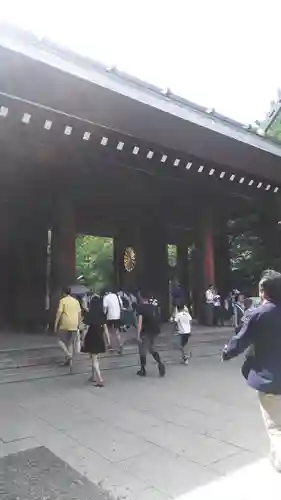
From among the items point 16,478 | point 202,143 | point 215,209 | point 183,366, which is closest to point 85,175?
point 202,143

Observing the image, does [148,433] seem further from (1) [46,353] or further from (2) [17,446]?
(1) [46,353]

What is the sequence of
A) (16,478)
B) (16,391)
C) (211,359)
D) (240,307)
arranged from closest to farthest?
(16,478)
(16,391)
(211,359)
(240,307)

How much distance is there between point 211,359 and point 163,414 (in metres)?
4.31

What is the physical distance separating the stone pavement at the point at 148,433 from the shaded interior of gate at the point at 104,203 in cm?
403

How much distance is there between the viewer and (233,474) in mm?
3170

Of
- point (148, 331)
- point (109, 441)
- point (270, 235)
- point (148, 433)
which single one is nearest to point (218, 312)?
point (270, 235)

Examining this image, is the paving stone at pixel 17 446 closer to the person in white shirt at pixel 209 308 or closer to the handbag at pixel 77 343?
the handbag at pixel 77 343

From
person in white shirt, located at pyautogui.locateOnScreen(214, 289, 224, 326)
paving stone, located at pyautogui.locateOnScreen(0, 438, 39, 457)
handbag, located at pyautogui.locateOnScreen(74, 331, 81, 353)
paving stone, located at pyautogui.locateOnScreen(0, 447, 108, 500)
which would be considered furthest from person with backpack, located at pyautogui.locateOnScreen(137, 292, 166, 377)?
person in white shirt, located at pyautogui.locateOnScreen(214, 289, 224, 326)

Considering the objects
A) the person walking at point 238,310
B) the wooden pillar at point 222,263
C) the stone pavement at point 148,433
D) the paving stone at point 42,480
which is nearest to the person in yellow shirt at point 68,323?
the stone pavement at point 148,433

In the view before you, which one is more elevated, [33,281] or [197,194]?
[197,194]

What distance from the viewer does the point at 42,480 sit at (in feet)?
9.96

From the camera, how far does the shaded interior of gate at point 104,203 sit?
23.6ft

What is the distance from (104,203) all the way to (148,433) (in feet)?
28.9

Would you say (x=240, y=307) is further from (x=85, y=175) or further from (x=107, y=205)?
(x=85, y=175)
